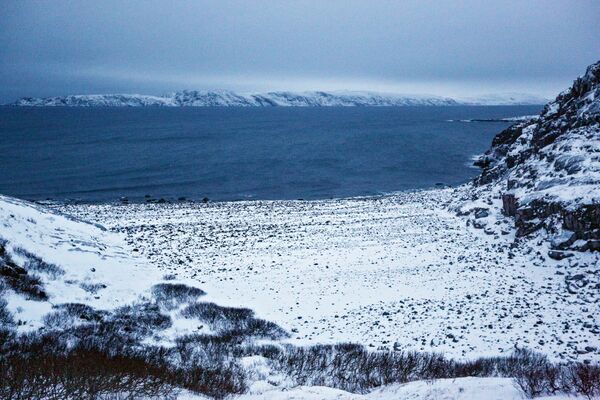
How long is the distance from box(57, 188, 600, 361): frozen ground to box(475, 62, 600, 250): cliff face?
52.7 inches

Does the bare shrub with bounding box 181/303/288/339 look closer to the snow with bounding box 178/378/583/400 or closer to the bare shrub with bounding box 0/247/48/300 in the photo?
the snow with bounding box 178/378/583/400

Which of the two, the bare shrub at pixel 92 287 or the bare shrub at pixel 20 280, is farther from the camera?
the bare shrub at pixel 92 287

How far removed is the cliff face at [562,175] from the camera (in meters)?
21.2

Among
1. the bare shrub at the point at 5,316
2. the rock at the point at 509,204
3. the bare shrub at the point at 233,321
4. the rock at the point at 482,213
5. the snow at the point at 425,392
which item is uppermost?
the rock at the point at 509,204

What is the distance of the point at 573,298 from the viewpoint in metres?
16.8

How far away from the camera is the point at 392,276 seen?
69.9 ft

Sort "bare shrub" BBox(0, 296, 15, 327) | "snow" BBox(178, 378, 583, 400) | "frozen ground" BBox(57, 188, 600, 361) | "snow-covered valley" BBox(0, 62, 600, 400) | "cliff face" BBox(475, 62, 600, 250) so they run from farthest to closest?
"cliff face" BBox(475, 62, 600, 250) < "frozen ground" BBox(57, 188, 600, 361) < "bare shrub" BBox(0, 296, 15, 327) < "snow-covered valley" BBox(0, 62, 600, 400) < "snow" BBox(178, 378, 583, 400)

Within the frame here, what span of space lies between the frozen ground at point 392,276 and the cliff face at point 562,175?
134cm

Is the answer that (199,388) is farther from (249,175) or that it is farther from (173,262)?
(249,175)

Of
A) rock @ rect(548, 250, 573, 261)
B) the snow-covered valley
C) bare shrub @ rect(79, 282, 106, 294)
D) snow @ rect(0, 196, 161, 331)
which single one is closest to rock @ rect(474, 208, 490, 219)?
the snow-covered valley

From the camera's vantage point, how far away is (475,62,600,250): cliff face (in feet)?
69.7

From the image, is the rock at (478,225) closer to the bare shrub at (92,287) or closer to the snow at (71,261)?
the snow at (71,261)

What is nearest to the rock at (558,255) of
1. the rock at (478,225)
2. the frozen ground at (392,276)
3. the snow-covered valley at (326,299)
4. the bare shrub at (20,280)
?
the snow-covered valley at (326,299)

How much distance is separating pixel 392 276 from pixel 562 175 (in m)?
14.4
